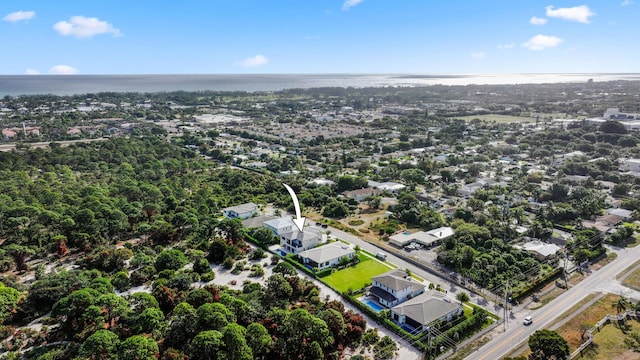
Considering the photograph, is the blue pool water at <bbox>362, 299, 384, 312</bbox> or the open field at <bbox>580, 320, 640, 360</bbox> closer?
the open field at <bbox>580, 320, 640, 360</bbox>

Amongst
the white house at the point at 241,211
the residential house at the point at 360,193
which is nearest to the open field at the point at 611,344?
the residential house at the point at 360,193

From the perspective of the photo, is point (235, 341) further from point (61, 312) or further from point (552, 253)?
point (552, 253)

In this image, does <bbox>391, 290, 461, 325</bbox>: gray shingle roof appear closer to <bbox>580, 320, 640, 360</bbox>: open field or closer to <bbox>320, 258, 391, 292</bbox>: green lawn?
<bbox>320, 258, 391, 292</bbox>: green lawn

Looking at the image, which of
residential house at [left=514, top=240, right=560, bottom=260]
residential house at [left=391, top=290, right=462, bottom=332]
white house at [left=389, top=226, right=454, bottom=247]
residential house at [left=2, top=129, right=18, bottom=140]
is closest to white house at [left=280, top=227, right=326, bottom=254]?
white house at [left=389, top=226, right=454, bottom=247]

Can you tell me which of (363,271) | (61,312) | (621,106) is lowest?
(363,271)

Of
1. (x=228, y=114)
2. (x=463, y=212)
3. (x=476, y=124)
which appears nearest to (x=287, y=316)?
(x=463, y=212)

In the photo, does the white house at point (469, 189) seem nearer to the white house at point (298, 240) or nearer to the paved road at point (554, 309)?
the paved road at point (554, 309)
